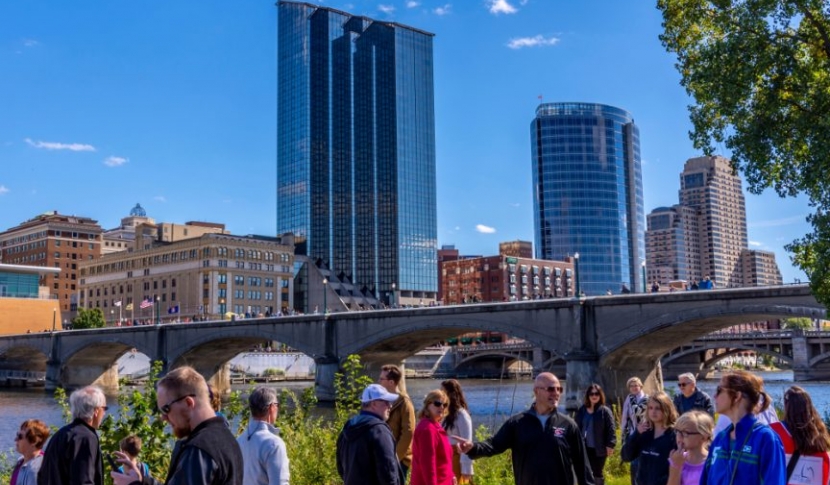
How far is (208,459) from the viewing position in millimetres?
5152

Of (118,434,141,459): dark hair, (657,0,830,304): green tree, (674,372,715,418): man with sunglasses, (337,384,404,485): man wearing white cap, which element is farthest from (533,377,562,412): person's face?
(657,0,830,304): green tree

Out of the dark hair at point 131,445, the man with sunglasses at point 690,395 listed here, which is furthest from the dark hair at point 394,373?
the man with sunglasses at point 690,395

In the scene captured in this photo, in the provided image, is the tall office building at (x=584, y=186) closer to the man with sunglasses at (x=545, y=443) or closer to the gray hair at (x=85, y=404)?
the man with sunglasses at (x=545, y=443)

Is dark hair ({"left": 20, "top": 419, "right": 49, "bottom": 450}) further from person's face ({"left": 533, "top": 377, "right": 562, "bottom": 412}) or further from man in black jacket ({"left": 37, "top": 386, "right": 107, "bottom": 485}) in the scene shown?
person's face ({"left": 533, "top": 377, "right": 562, "bottom": 412})

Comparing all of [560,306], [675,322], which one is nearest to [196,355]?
[560,306]

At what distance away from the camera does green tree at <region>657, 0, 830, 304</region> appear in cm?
2061

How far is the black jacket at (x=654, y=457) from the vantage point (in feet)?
29.8

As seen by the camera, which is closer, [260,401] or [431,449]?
[260,401]

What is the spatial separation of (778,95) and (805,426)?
1693 cm

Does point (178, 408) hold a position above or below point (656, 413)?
above

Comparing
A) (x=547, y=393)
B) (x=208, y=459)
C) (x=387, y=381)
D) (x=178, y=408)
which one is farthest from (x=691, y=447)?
(x=178, y=408)

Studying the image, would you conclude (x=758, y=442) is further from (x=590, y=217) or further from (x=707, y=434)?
(x=590, y=217)

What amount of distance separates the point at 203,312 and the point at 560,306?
7607 cm

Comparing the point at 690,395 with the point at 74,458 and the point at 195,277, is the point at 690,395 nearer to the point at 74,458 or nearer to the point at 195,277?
the point at 74,458
